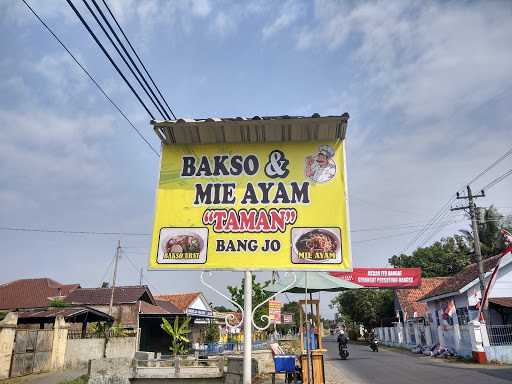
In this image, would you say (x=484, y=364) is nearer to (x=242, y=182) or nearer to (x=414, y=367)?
(x=414, y=367)

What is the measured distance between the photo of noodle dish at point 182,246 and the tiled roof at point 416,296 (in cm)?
2755

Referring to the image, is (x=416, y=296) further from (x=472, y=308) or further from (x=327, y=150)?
(x=327, y=150)

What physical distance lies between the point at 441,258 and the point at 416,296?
1252cm

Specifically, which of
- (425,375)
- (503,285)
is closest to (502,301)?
(503,285)

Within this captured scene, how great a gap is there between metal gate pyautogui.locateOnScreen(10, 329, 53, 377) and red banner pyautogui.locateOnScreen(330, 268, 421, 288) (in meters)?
18.7

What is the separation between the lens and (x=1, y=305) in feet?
105

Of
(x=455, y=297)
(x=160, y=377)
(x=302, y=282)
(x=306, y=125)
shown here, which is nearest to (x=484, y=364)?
(x=455, y=297)

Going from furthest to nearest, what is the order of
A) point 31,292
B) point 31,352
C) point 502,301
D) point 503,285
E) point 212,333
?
point 31,292 → point 212,333 → point 503,285 → point 502,301 → point 31,352

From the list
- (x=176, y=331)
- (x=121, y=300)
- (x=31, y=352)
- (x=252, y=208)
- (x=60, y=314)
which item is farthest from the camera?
(x=121, y=300)

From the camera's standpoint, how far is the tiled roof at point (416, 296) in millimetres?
30869

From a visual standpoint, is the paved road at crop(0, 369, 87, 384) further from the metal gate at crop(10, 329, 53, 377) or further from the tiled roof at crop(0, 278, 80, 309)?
the tiled roof at crop(0, 278, 80, 309)

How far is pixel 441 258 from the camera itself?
142 ft

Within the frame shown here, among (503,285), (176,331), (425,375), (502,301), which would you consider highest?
(503,285)

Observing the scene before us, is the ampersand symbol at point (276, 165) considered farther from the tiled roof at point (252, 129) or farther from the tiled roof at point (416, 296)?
the tiled roof at point (416, 296)
